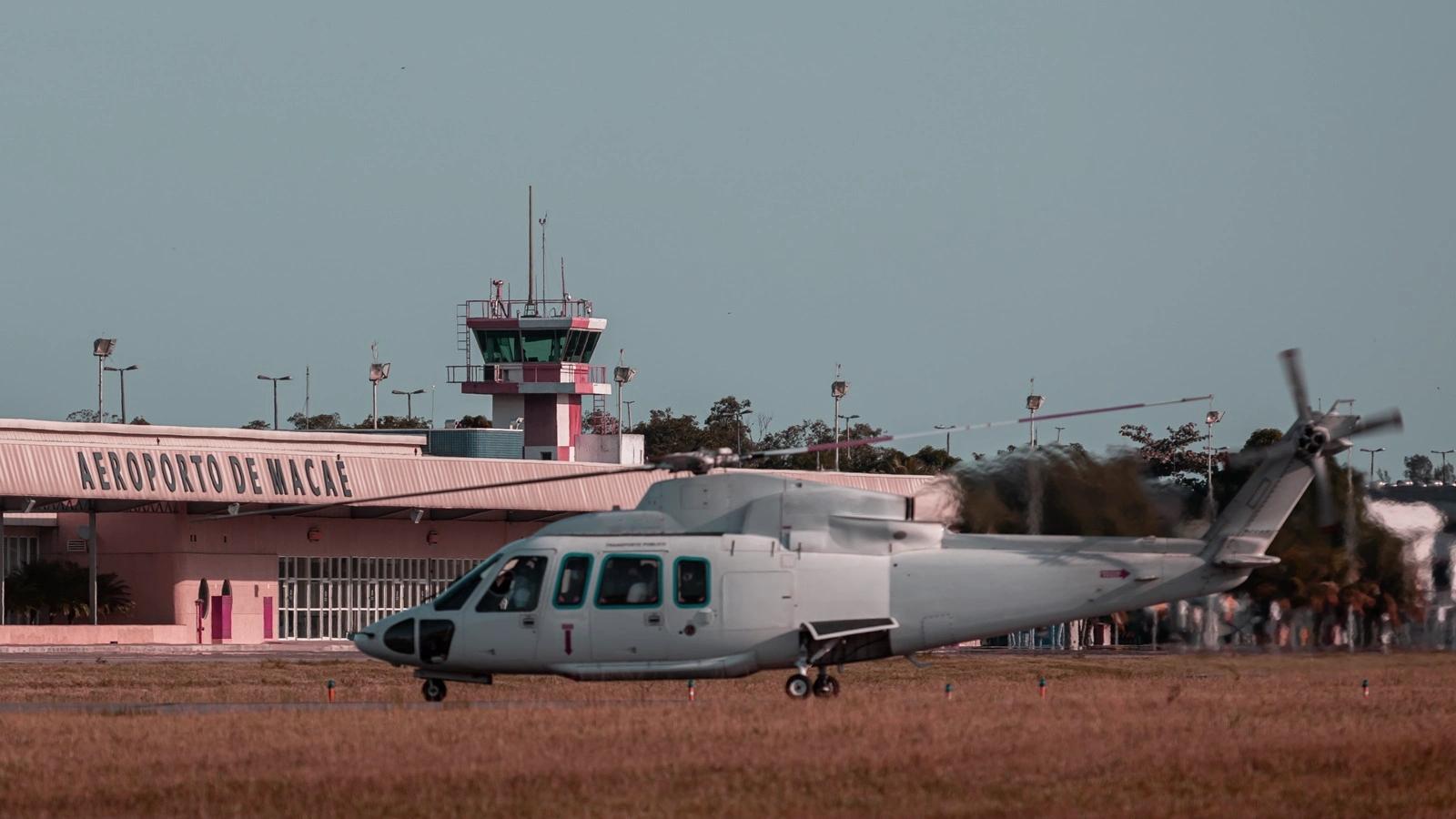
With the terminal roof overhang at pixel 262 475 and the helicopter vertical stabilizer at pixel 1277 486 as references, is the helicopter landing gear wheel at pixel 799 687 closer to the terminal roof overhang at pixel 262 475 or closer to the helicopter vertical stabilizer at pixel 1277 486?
the helicopter vertical stabilizer at pixel 1277 486

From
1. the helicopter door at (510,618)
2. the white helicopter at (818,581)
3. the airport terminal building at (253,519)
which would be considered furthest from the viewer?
the airport terminal building at (253,519)

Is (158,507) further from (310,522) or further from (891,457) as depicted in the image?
(891,457)

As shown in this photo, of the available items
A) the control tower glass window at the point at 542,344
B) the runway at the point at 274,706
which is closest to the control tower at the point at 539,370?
the control tower glass window at the point at 542,344

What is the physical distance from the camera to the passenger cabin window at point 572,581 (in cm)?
2869

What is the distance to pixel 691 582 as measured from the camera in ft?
93.2

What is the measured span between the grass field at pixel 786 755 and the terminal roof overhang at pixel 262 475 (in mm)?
30382

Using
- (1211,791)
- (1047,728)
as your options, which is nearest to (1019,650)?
(1047,728)

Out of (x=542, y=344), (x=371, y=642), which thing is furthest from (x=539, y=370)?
(x=371, y=642)

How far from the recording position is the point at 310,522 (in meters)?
69.6

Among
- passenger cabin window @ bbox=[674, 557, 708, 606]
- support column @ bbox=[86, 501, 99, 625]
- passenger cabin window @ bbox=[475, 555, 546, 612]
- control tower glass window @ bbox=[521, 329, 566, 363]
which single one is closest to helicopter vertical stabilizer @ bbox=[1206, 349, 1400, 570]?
passenger cabin window @ bbox=[674, 557, 708, 606]

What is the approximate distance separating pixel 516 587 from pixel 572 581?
2.99 feet

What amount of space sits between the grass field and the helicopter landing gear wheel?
53cm

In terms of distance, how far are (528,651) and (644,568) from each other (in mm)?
2012

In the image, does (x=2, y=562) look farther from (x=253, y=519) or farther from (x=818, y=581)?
(x=818, y=581)
